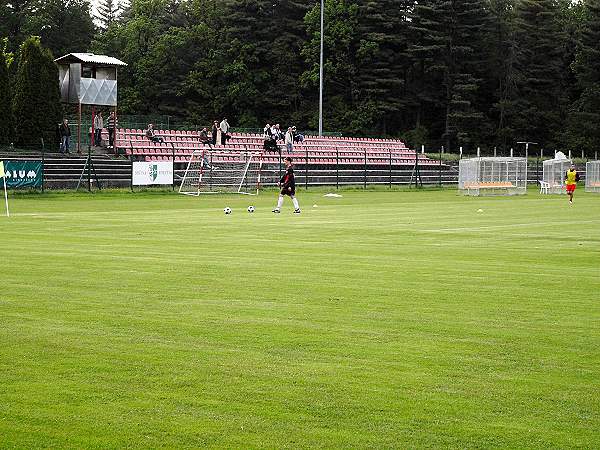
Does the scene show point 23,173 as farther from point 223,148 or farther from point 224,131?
point 224,131

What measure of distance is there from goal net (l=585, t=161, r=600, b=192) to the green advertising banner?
34.7m

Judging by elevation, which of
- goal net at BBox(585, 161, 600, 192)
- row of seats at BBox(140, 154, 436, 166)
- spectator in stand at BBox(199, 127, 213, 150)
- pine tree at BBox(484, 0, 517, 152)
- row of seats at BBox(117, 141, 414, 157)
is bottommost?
goal net at BBox(585, 161, 600, 192)

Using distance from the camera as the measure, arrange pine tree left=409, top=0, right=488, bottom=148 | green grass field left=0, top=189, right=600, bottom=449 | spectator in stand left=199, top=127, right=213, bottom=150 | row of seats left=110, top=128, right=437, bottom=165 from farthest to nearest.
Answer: pine tree left=409, top=0, right=488, bottom=148 → spectator in stand left=199, top=127, right=213, bottom=150 → row of seats left=110, top=128, right=437, bottom=165 → green grass field left=0, top=189, right=600, bottom=449

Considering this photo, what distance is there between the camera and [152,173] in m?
50.8

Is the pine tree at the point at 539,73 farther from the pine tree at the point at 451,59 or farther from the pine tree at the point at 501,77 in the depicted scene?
the pine tree at the point at 451,59

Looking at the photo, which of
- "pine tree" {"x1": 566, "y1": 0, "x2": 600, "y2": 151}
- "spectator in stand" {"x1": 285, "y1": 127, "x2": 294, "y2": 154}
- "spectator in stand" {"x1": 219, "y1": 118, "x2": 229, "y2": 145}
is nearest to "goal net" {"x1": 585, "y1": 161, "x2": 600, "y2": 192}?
"spectator in stand" {"x1": 285, "y1": 127, "x2": 294, "y2": 154}

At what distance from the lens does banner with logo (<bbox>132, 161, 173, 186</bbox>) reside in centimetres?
4994

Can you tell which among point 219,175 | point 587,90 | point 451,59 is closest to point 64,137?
point 219,175

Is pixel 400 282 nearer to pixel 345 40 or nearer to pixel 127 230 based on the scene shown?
pixel 127 230

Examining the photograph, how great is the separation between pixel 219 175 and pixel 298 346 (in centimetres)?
4294

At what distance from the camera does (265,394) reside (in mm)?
8188

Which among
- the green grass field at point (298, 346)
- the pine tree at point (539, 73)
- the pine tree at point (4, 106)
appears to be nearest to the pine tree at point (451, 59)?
the pine tree at point (539, 73)

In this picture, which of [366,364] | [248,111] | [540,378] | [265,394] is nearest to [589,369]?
[540,378]

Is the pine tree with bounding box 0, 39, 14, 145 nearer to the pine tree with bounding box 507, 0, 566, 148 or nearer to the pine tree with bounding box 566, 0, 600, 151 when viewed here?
the pine tree with bounding box 507, 0, 566, 148
